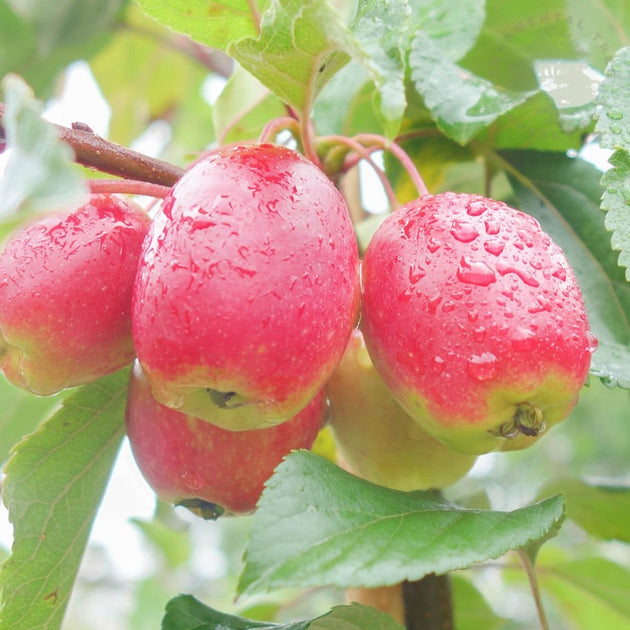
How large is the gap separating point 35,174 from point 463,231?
35cm

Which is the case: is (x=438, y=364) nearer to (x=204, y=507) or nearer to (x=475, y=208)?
(x=475, y=208)

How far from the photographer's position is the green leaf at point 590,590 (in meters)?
1.28

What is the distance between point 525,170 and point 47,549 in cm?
65

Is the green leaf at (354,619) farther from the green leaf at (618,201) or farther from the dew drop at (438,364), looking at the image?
the green leaf at (618,201)

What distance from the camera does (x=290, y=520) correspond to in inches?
23.3

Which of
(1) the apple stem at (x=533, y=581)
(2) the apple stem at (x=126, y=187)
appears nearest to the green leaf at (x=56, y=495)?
(2) the apple stem at (x=126, y=187)

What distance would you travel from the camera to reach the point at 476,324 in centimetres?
63

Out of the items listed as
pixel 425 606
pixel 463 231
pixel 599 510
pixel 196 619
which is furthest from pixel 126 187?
pixel 599 510

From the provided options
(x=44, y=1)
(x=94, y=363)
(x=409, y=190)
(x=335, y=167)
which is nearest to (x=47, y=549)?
(x=94, y=363)

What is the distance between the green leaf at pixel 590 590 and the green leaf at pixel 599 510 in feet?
0.38

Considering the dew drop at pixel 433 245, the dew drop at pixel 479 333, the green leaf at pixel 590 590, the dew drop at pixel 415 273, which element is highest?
the dew drop at pixel 433 245

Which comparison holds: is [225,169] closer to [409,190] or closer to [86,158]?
[86,158]

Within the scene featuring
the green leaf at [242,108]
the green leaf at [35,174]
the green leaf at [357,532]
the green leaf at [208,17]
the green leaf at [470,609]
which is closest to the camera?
the green leaf at [35,174]

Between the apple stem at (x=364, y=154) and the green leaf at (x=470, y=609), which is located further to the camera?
the green leaf at (x=470, y=609)
